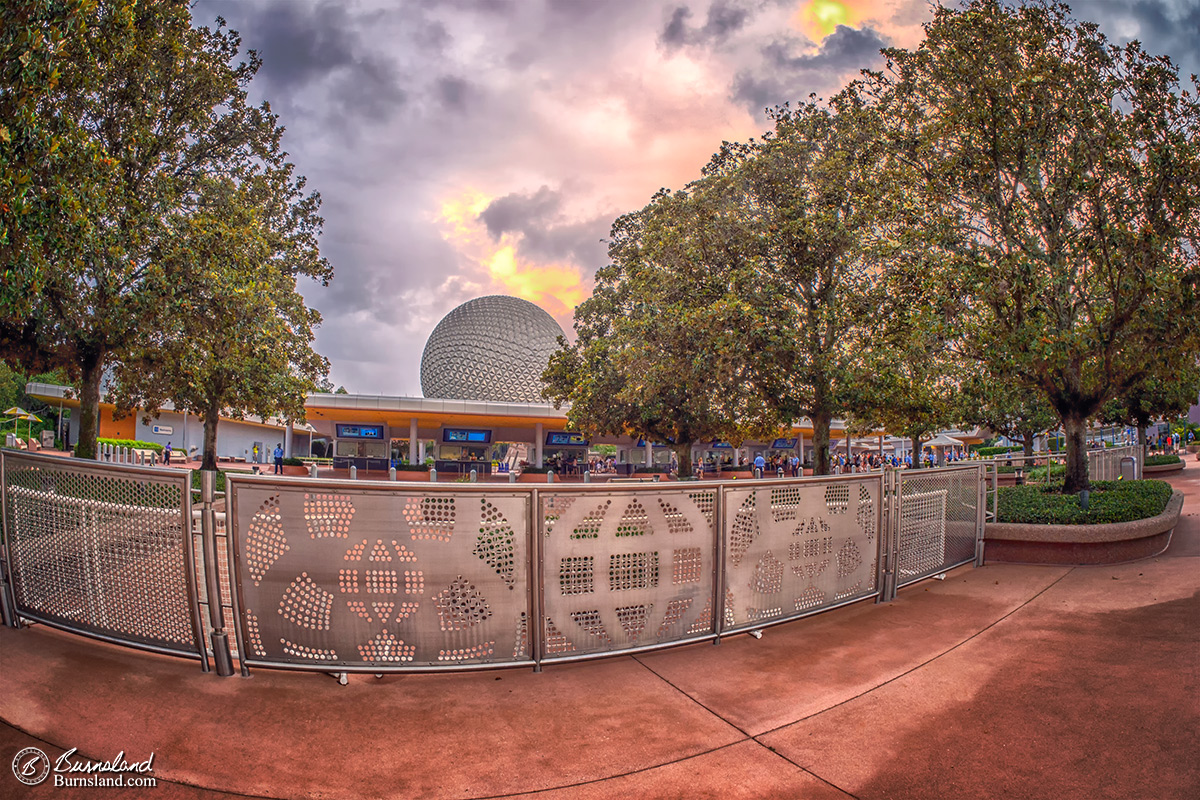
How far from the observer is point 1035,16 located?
33.6 ft

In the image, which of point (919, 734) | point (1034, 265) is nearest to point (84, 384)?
point (919, 734)

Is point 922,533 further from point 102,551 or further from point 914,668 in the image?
point 102,551

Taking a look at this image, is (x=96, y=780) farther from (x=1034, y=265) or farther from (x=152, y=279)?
(x=1034, y=265)

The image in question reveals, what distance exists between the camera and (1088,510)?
309 inches

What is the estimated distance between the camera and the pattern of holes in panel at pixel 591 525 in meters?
4.13

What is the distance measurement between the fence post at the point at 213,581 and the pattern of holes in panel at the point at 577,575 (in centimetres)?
224

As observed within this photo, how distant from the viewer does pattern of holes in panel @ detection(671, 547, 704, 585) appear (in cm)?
441

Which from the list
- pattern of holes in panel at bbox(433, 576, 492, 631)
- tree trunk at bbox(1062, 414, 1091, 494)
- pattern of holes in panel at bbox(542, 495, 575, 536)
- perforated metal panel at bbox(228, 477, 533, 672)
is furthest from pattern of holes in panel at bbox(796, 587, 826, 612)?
tree trunk at bbox(1062, 414, 1091, 494)

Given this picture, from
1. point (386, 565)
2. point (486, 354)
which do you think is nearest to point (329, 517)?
point (386, 565)

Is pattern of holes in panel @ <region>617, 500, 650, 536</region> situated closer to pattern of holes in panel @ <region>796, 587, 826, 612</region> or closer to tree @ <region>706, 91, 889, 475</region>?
pattern of holes in panel @ <region>796, 587, 826, 612</region>

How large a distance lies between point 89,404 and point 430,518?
11.5m

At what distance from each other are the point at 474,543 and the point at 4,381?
70247mm

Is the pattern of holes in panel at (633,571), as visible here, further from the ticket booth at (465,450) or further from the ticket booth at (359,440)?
the ticket booth at (359,440)

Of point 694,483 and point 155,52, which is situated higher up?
point 155,52
